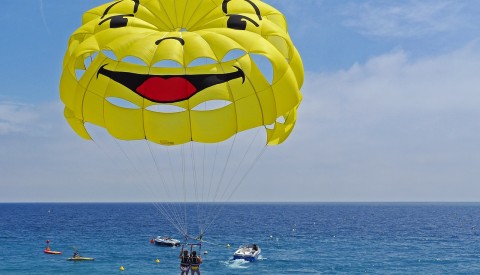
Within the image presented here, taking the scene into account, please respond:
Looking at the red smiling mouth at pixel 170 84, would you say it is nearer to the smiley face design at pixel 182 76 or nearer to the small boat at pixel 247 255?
the smiley face design at pixel 182 76

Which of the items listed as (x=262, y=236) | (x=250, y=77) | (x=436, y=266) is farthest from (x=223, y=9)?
(x=262, y=236)

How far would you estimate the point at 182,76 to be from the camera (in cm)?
1688

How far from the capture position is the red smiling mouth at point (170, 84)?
16.8 meters

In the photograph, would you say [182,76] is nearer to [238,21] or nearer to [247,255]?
[238,21]

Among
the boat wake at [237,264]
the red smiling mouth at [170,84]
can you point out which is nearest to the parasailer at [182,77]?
the red smiling mouth at [170,84]

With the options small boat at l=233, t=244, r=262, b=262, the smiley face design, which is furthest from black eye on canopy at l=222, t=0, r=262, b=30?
small boat at l=233, t=244, r=262, b=262

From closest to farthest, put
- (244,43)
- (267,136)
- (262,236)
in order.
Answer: (244,43) → (267,136) → (262,236)

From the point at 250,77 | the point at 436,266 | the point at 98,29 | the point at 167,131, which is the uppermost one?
the point at 98,29

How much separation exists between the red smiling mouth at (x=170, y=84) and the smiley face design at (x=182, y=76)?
0.03 metres

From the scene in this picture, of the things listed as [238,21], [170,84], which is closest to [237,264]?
[170,84]

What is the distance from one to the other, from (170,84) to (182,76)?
0.45 meters

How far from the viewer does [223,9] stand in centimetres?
1789

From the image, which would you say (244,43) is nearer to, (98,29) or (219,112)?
(219,112)

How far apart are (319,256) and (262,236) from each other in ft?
81.2
